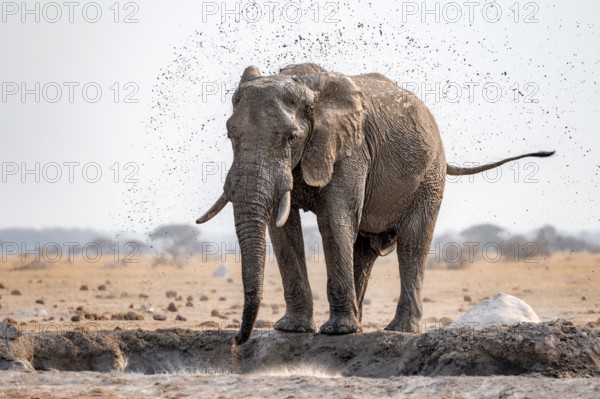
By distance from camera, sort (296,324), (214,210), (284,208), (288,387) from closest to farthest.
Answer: (288,387)
(284,208)
(214,210)
(296,324)

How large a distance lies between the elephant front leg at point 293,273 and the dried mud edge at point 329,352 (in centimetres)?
28

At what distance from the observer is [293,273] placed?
14867 mm

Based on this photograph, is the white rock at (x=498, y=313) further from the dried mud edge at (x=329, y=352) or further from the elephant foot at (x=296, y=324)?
the dried mud edge at (x=329, y=352)

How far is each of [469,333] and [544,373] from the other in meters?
1.14

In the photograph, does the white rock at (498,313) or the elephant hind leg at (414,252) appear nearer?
the elephant hind leg at (414,252)

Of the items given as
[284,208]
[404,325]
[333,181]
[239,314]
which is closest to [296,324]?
[404,325]

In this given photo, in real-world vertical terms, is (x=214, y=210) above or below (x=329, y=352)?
above

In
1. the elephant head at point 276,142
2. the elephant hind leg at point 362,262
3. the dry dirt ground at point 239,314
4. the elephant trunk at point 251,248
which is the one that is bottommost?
the dry dirt ground at point 239,314

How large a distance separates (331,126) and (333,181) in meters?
0.61

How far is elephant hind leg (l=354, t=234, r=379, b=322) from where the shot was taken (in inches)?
632

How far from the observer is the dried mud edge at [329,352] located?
39.0 feet

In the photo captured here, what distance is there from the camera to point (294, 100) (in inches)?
541

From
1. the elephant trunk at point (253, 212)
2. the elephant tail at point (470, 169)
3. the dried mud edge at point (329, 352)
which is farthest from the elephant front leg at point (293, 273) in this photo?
the elephant tail at point (470, 169)

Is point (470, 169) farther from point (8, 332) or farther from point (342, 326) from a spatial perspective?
point (8, 332)
